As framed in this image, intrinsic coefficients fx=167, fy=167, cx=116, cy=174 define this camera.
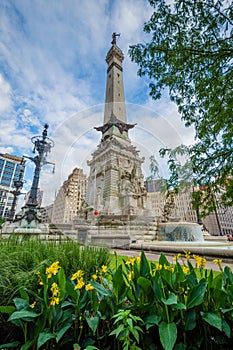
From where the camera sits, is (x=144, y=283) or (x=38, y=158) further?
(x=38, y=158)

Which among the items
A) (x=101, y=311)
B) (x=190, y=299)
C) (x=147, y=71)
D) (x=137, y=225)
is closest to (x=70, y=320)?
(x=101, y=311)

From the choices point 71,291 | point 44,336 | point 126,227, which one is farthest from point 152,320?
point 126,227

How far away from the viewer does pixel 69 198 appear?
1717 cm

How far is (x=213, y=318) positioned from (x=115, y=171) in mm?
17895

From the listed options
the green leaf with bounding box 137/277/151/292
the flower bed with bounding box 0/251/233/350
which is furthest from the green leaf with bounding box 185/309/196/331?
the green leaf with bounding box 137/277/151/292

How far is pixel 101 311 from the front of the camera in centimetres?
139

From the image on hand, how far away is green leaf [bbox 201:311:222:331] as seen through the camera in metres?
1.11

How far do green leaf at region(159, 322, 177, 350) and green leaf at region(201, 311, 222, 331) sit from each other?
26 cm

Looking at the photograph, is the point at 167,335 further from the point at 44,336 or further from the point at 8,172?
the point at 8,172

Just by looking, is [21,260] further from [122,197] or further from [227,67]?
[122,197]

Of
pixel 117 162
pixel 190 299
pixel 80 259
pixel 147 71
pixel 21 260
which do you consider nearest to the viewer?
pixel 190 299

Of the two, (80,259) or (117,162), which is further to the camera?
(117,162)

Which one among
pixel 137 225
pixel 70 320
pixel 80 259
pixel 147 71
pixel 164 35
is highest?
pixel 164 35

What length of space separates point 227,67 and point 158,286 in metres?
4.66
